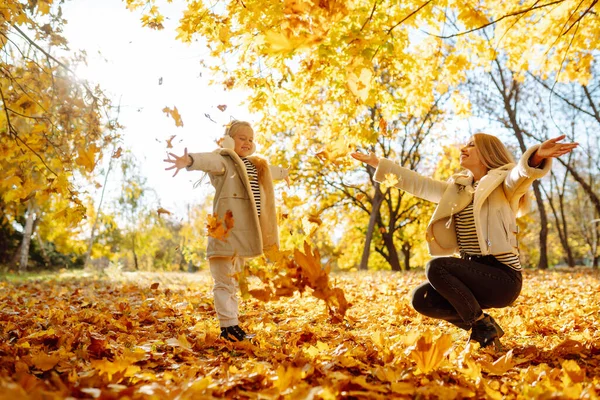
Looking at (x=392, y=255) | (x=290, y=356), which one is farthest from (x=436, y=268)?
(x=392, y=255)

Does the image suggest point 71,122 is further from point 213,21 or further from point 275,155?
point 275,155

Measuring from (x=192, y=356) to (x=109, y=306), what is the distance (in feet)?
8.95

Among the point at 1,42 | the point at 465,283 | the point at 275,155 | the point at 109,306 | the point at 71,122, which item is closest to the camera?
the point at 465,283

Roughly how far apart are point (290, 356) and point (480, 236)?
4.87 feet

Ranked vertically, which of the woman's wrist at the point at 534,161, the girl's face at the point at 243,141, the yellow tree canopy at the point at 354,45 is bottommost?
the woman's wrist at the point at 534,161

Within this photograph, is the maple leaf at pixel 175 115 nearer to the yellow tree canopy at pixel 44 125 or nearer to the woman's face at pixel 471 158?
the yellow tree canopy at pixel 44 125

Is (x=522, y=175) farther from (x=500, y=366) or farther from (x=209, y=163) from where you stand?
(x=209, y=163)

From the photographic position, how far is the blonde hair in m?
3.31

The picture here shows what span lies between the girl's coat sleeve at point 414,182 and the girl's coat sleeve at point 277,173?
92 centimetres

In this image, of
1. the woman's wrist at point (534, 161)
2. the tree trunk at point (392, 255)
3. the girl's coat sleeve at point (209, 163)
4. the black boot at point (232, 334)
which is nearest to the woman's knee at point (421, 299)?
the woman's wrist at point (534, 161)

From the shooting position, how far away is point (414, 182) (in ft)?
11.5

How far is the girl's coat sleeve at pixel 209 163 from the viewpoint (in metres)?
3.25

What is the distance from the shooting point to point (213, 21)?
177 inches

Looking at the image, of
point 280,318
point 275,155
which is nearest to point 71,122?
point 280,318
